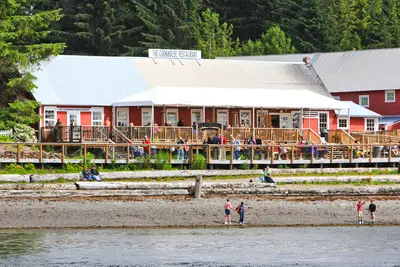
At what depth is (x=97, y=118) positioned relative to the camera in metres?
62.9

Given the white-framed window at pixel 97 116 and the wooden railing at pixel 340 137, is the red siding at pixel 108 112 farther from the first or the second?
the wooden railing at pixel 340 137

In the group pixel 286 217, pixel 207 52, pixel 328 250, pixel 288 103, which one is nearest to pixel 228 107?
pixel 288 103

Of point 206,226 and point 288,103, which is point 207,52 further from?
point 206,226

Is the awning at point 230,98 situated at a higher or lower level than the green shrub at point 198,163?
higher

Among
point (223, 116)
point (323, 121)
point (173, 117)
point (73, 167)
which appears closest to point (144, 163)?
point (73, 167)

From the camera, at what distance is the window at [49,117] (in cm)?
6141

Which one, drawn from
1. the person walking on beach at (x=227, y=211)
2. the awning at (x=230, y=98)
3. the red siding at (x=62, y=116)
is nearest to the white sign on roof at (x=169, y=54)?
the awning at (x=230, y=98)

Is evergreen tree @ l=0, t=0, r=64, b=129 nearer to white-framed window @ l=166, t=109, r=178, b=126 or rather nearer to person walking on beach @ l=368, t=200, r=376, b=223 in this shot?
white-framed window @ l=166, t=109, r=178, b=126

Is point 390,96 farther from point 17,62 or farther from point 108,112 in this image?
point 17,62

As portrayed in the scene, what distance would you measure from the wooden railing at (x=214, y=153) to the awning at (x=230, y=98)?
380 centimetres

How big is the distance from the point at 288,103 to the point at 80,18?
125 feet

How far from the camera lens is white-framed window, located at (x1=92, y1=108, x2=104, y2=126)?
62.8 metres

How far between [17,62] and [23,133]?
4712 millimetres

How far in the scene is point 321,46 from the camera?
341ft
